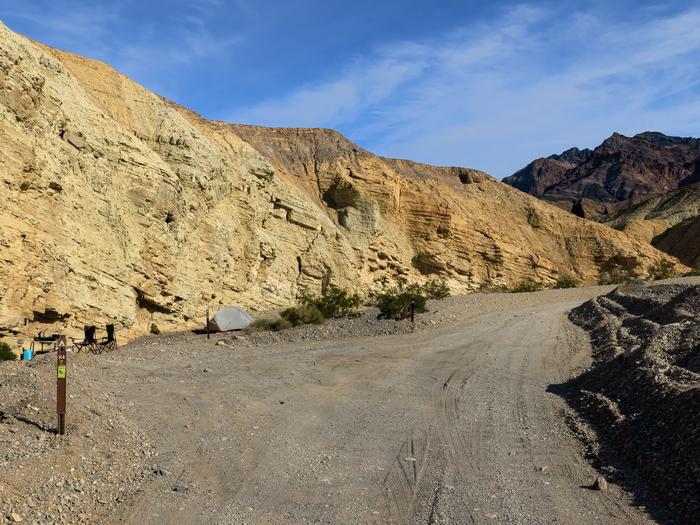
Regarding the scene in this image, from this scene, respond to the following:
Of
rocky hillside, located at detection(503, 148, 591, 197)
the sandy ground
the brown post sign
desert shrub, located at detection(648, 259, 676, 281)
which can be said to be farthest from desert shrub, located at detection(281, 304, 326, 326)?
rocky hillside, located at detection(503, 148, 591, 197)

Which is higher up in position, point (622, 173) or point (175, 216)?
point (622, 173)

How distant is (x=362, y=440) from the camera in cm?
873

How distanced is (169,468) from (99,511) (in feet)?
4.51

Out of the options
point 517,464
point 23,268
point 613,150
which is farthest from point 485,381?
point 613,150

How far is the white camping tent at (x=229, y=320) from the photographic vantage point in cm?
2152

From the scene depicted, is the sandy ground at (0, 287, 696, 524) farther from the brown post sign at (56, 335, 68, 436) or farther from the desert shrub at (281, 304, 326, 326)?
the desert shrub at (281, 304, 326, 326)

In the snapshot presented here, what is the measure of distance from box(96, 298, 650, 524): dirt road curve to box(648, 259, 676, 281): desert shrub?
32.7 metres

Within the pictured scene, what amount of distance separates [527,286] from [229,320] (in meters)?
23.9

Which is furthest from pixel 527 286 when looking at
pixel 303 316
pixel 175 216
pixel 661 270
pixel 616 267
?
pixel 175 216

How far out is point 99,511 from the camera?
6.01 meters

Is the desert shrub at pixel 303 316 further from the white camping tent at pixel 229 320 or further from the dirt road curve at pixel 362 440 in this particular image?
the dirt road curve at pixel 362 440

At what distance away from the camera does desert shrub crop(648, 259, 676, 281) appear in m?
44.2

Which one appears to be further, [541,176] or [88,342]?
[541,176]

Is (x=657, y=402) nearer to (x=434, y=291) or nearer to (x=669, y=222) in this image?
(x=434, y=291)
